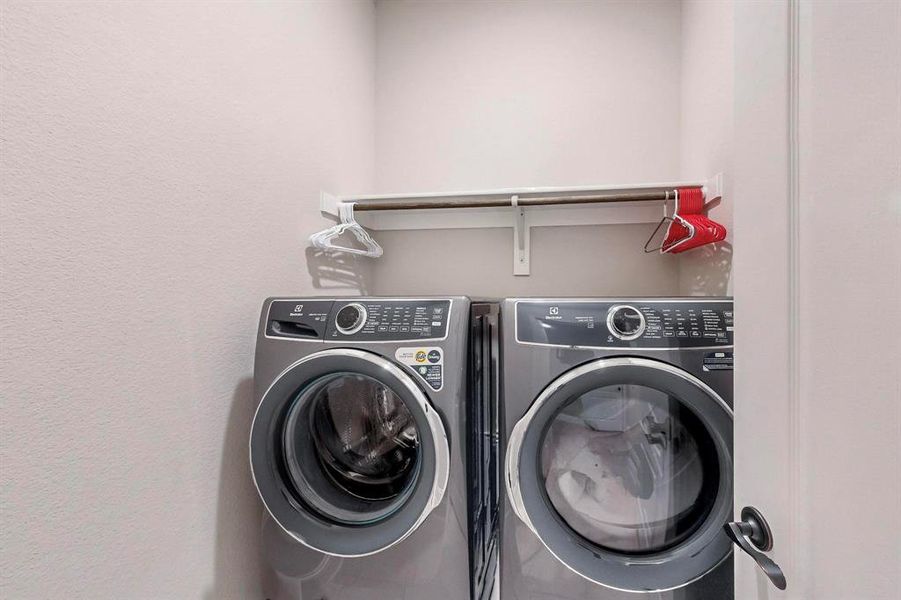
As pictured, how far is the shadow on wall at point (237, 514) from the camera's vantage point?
100 cm

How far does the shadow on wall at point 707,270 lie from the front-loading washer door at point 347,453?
109 centimetres

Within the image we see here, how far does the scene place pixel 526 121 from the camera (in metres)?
1.91

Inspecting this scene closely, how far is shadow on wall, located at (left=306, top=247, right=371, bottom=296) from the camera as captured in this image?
1.47m

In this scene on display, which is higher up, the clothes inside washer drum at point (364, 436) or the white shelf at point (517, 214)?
the white shelf at point (517, 214)

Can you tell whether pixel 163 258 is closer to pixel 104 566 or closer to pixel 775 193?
pixel 104 566

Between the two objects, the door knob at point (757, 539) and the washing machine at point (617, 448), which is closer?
the door knob at point (757, 539)

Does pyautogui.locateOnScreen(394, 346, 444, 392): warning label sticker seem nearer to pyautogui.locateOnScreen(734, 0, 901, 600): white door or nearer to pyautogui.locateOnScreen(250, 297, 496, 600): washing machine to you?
pyautogui.locateOnScreen(250, 297, 496, 600): washing machine

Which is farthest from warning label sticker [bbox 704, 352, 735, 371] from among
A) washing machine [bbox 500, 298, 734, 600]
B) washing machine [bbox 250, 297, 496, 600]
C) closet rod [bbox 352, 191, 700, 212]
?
closet rod [bbox 352, 191, 700, 212]

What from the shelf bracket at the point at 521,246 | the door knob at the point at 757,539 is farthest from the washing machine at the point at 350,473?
the shelf bracket at the point at 521,246

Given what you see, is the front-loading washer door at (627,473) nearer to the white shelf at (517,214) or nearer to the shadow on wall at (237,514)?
the shadow on wall at (237,514)

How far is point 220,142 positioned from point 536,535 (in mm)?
1255

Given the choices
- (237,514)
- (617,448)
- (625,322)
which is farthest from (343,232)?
(617,448)

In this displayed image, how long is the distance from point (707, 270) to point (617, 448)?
0.85 m

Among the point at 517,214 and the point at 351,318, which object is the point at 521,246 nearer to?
the point at 517,214
